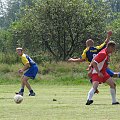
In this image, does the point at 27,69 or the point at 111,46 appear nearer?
the point at 111,46

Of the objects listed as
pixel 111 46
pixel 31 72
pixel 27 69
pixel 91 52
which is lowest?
pixel 31 72

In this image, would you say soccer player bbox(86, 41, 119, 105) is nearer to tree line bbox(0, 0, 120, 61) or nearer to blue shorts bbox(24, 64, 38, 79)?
blue shorts bbox(24, 64, 38, 79)

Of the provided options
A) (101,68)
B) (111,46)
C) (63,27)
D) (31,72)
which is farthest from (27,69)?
(63,27)

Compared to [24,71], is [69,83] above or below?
below

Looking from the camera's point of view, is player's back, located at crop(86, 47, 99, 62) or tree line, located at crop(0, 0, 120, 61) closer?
player's back, located at crop(86, 47, 99, 62)

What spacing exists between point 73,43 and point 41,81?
57.7 feet

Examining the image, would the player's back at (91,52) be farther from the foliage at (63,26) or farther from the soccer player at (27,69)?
the foliage at (63,26)

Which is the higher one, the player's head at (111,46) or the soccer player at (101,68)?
Result: the player's head at (111,46)

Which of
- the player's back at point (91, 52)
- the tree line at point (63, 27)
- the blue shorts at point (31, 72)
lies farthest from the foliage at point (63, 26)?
the player's back at point (91, 52)

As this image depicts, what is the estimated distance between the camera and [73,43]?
51406 millimetres

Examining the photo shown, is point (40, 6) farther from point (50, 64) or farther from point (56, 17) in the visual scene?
point (50, 64)

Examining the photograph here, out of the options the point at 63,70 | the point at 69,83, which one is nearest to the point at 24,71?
the point at 69,83

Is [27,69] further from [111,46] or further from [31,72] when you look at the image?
[111,46]

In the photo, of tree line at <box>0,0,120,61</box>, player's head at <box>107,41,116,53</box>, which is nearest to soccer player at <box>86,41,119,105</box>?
player's head at <box>107,41,116,53</box>
